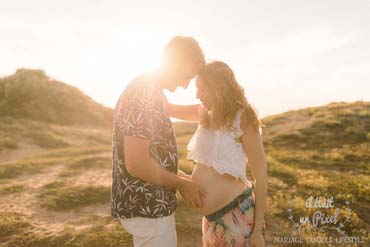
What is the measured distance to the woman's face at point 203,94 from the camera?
3.47 metres

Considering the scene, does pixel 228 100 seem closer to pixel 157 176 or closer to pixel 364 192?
pixel 157 176

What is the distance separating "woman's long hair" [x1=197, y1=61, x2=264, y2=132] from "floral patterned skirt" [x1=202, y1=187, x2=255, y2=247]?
623mm

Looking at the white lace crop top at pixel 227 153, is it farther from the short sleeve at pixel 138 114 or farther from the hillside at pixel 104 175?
the hillside at pixel 104 175

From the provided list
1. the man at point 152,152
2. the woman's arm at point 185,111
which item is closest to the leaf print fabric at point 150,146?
the man at point 152,152

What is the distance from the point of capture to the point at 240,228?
11.2 feet

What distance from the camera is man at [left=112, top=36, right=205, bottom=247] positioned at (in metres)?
3.10

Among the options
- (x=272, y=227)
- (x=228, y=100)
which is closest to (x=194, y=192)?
(x=228, y=100)

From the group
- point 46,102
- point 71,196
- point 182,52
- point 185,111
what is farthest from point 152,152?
point 46,102

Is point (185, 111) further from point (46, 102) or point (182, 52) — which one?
Answer: point (46, 102)

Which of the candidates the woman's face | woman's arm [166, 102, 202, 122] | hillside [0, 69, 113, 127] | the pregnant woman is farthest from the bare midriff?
hillside [0, 69, 113, 127]

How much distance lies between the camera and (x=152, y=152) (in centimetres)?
325

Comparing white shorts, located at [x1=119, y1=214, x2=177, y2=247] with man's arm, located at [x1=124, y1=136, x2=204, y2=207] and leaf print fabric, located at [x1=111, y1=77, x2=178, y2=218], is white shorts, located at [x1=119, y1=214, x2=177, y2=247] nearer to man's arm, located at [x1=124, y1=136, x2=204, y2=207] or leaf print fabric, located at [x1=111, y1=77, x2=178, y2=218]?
leaf print fabric, located at [x1=111, y1=77, x2=178, y2=218]

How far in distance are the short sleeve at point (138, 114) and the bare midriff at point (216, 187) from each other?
0.64 metres

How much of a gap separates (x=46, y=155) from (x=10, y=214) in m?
7.08
